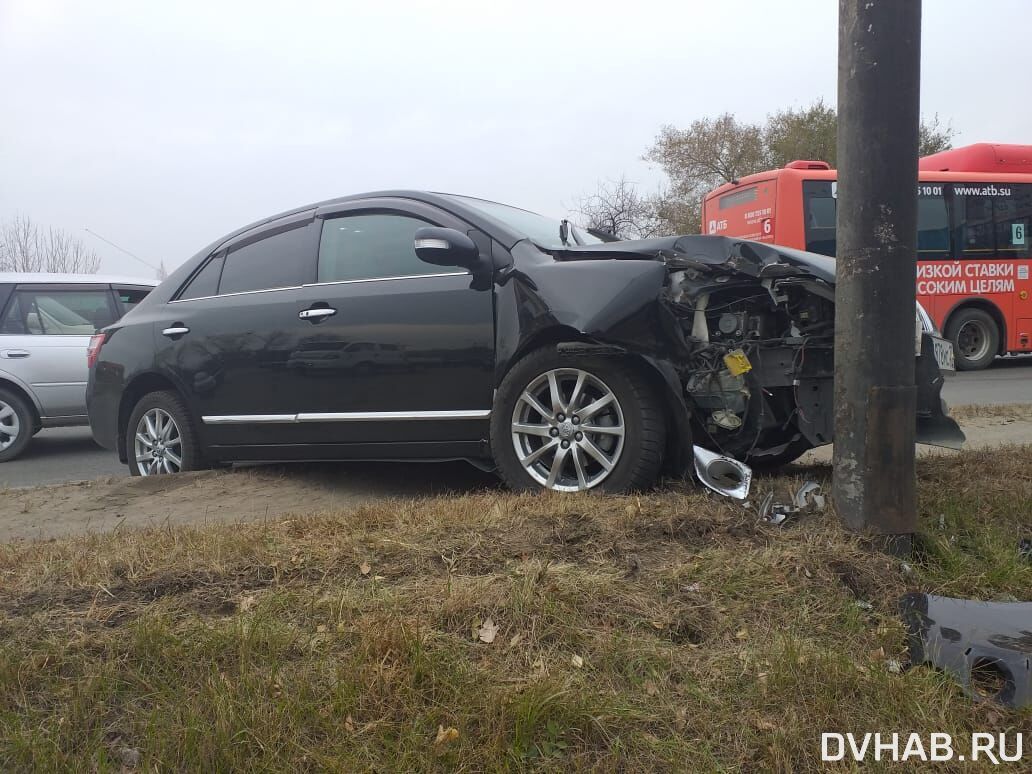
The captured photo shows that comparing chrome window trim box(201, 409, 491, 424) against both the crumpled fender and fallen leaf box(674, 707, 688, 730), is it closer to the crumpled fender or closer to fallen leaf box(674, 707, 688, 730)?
the crumpled fender

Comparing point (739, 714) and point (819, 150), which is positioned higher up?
point (819, 150)

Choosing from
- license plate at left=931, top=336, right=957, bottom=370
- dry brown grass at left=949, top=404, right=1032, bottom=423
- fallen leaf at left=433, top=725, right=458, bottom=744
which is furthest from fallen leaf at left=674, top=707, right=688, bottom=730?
dry brown grass at left=949, top=404, right=1032, bottom=423

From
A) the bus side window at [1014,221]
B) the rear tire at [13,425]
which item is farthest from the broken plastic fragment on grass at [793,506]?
the bus side window at [1014,221]

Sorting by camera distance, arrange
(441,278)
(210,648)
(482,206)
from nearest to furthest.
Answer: (210,648), (441,278), (482,206)

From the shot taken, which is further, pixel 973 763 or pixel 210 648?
pixel 210 648

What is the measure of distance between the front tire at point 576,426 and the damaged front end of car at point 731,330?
160 millimetres

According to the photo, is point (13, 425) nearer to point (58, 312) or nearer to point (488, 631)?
point (58, 312)

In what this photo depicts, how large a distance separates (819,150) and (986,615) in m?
33.4

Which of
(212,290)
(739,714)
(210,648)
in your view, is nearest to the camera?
(739,714)

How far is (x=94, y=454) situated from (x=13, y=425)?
786 mm

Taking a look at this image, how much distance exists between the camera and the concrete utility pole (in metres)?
2.80

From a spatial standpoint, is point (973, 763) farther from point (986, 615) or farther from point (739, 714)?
point (986, 615)

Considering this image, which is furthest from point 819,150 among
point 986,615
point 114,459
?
point 986,615

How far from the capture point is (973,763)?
187 cm
